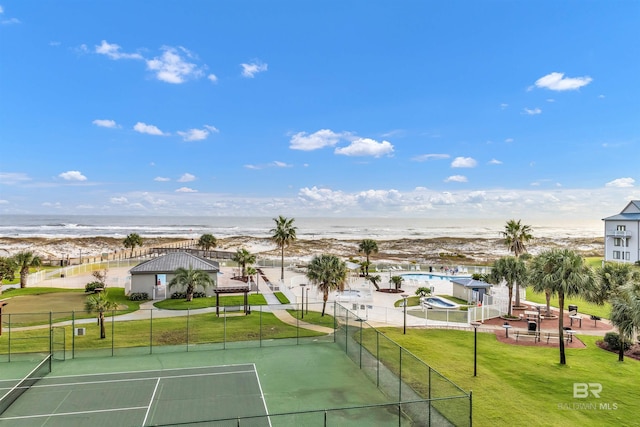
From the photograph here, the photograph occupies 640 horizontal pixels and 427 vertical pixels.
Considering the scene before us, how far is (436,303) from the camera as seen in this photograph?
109ft

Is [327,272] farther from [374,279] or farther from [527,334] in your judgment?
[374,279]

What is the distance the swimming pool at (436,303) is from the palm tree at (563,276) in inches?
487

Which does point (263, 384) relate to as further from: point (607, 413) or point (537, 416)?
point (607, 413)

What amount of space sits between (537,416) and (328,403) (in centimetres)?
723

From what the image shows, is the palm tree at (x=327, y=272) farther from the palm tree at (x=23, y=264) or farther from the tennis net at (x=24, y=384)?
the palm tree at (x=23, y=264)

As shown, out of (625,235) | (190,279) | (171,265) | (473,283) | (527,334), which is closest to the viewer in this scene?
(527,334)

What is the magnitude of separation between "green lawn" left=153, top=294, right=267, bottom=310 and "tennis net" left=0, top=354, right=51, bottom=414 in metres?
13.1

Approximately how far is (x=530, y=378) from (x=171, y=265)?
29475 mm

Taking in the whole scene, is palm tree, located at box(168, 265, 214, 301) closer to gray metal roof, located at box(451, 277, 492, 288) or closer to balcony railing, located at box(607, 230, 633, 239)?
gray metal roof, located at box(451, 277, 492, 288)

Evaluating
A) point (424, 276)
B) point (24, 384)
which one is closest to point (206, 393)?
point (24, 384)

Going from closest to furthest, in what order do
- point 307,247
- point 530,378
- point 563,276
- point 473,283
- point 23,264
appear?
point 530,378
point 563,276
point 473,283
point 23,264
point 307,247

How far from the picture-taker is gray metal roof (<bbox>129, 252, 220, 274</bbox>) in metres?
35.1

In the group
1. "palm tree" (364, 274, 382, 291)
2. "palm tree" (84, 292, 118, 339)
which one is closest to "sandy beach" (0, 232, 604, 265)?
"palm tree" (364, 274, 382, 291)

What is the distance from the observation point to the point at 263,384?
1689 cm
